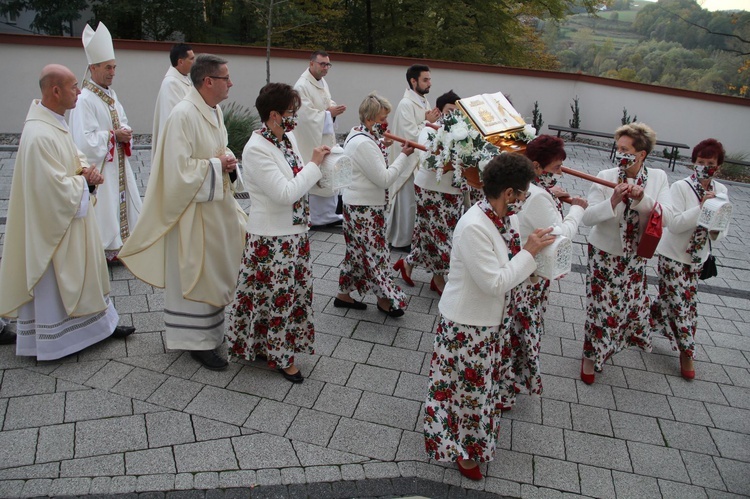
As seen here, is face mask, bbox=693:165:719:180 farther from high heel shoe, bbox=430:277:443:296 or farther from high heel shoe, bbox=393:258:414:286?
high heel shoe, bbox=393:258:414:286

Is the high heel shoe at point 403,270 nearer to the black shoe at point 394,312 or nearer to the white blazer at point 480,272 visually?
the black shoe at point 394,312

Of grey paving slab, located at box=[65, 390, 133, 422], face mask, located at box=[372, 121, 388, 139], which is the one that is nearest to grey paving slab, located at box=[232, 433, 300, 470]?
grey paving slab, located at box=[65, 390, 133, 422]

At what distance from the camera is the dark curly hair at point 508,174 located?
3488 mm

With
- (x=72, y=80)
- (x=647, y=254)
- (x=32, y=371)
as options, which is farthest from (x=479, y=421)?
(x=72, y=80)

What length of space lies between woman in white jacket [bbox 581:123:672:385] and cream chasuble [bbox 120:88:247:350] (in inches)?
109

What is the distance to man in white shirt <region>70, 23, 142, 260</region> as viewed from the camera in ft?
20.2

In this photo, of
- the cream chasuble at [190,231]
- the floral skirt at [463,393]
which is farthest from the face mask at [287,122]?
the floral skirt at [463,393]

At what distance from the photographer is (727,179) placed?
1365 centimetres

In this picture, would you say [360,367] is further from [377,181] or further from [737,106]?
[737,106]

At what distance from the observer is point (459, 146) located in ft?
16.4

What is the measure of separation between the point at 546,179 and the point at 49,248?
356 cm

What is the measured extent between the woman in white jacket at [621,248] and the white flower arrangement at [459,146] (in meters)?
0.79

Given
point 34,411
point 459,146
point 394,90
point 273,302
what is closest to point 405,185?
point 459,146

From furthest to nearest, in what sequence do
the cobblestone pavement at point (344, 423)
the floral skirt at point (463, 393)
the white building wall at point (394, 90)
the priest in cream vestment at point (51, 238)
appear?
the white building wall at point (394, 90) < the priest in cream vestment at point (51, 238) < the cobblestone pavement at point (344, 423) < the floral skirt at point (463, 393)
